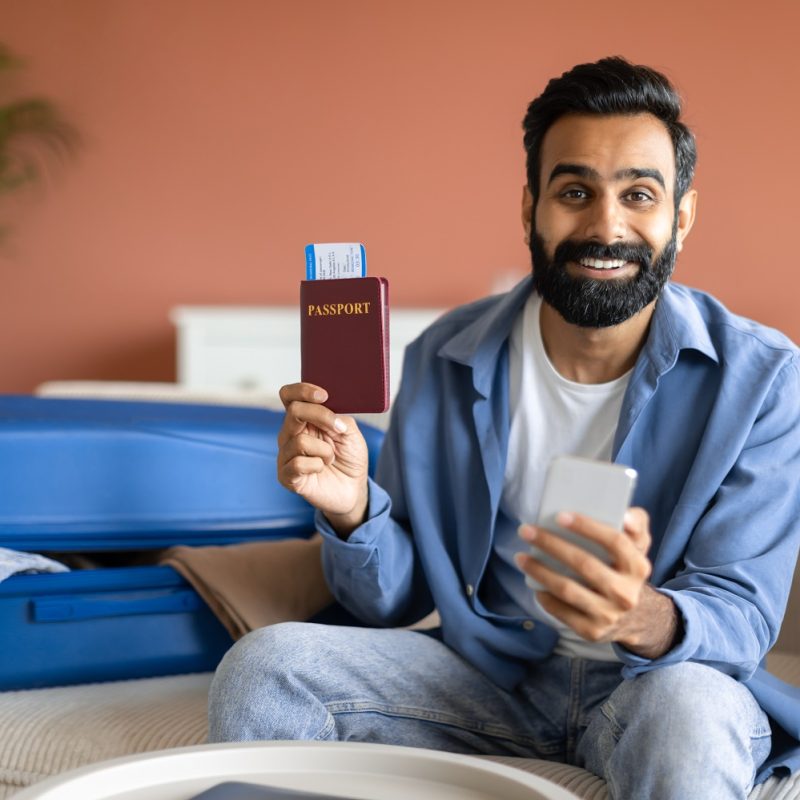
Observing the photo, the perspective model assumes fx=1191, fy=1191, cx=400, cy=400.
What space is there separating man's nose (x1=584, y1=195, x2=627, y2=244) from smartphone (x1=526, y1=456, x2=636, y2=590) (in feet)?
1.91

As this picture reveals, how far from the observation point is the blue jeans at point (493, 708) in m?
1.15

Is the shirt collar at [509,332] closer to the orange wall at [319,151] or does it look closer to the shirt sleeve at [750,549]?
the shirt sleeve at [750,549]

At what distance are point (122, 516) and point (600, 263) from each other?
2.64ft

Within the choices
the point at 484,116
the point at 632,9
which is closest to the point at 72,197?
the point at 484,116

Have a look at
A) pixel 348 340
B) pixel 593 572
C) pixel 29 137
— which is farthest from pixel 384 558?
pixel 29 137

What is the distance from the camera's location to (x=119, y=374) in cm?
416

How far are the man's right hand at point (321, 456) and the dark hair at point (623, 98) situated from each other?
514 millimetres

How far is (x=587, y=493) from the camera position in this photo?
96 cm

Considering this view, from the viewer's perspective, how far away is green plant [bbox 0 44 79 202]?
13.2 feet

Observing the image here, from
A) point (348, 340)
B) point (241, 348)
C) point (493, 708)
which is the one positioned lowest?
point (493, 708)

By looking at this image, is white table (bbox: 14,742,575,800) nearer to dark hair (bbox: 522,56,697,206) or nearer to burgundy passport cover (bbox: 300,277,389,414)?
burgundy passport cover (bbox: 300,277,389,414)

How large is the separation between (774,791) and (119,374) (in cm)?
→ 324

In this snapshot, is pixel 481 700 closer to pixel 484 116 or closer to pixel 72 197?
pixel 484 116

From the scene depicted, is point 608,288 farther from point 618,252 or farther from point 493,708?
point 493,708
